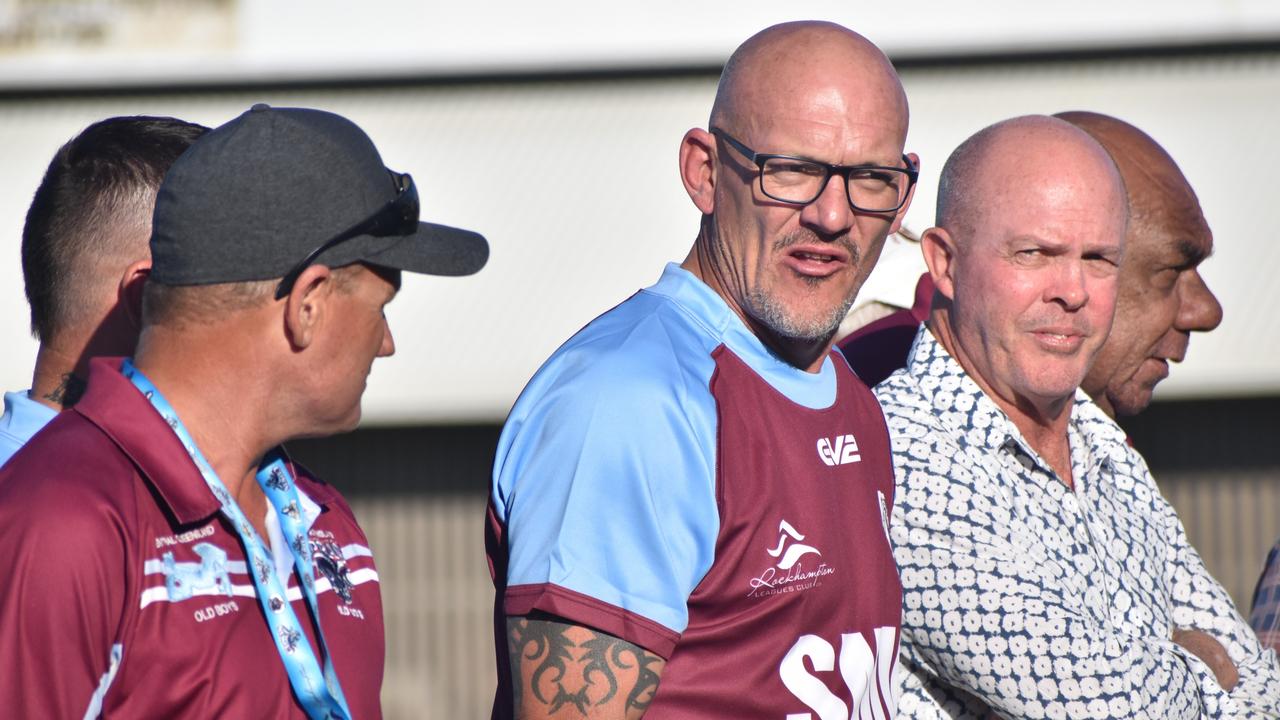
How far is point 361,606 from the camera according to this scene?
2.30 m

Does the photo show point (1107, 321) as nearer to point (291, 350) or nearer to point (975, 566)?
point (975, 566)

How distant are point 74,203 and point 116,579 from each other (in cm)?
96

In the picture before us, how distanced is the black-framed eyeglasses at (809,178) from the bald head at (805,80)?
2.8 inches

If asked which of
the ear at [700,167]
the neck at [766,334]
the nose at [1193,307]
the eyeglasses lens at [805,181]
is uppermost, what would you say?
the ear at [700,167]

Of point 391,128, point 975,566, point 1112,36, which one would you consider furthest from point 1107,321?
point 391,128

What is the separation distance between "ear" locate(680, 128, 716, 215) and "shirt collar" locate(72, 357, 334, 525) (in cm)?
105

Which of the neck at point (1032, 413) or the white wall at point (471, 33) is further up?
the white wall at point (471, 33)

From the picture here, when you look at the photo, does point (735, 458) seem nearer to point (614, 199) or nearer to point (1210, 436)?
point (614, 199)

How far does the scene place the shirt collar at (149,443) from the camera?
1.93m

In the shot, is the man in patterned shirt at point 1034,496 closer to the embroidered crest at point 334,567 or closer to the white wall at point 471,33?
the embroidered crest at point 334,567

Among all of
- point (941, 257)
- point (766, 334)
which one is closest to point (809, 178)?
point (766, 334)

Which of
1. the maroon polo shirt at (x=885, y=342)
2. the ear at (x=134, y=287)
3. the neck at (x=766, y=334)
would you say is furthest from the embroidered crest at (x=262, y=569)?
the maroon polo shirt at (x=885, y=342)

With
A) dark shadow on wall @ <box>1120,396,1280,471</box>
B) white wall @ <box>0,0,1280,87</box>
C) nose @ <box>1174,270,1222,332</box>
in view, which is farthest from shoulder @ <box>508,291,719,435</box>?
dark shadow on wall @ <box>1120,396,1280,471</box>

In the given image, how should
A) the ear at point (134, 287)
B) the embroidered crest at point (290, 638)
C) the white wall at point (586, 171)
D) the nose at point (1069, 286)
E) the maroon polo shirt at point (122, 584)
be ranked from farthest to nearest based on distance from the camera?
the white wall at point (586, 171), the nose at point (1069, 286), the ear at point (134, 287), the embroidered crest at point (290, 638), the maroon polo shirt at point (122, 584)
